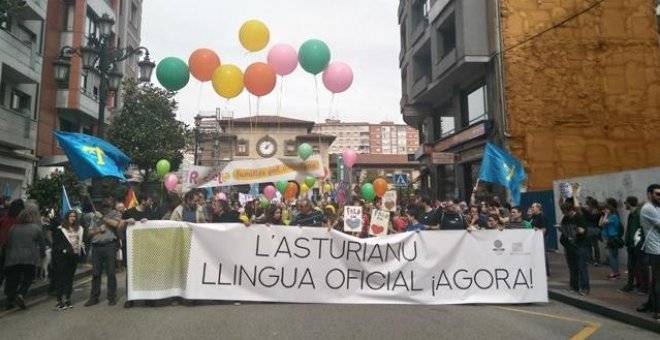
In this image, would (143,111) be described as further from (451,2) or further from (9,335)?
(9,335)

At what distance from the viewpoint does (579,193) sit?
15914 mm

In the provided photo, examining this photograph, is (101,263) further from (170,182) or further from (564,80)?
(564,80)

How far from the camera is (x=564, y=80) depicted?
21953 millimetres

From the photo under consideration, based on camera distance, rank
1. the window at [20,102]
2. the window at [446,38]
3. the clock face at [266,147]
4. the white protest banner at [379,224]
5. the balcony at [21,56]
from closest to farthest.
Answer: the white protest banner at [379,224], the balcony at [21,56], the window at [20,102], the window at [446,38], the clock face at [266,147]

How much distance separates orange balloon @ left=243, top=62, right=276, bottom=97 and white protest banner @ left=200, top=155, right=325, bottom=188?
1862 millimetres

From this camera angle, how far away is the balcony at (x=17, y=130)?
1961 centimetres

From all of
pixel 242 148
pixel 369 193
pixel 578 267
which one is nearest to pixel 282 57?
pixel 578 267

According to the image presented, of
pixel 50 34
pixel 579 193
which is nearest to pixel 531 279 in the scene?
pixel 579 193

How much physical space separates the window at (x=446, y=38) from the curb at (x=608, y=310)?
1799 centimetres

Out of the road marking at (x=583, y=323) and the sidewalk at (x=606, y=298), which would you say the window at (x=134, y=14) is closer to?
the sidewalk at (x=606, y=298)

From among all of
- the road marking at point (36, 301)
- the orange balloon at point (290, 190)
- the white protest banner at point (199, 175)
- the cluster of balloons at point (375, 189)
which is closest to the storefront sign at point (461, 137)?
the cluster of balloons at point (375, 189)

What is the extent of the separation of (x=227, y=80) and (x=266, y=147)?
185 feet

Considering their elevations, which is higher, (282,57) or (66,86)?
(66,86)

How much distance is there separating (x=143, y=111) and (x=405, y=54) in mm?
16173
